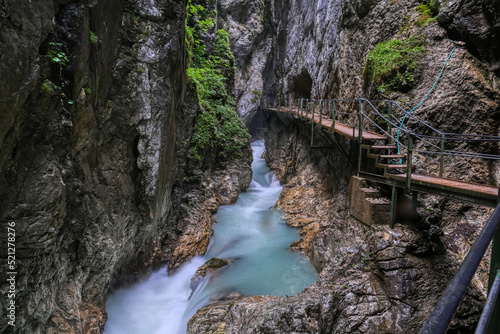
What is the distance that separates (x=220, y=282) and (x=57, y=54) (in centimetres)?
625

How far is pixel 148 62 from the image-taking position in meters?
5.58

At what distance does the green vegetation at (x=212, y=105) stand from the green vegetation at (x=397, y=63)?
700 cm

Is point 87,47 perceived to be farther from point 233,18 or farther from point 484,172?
point 233,18

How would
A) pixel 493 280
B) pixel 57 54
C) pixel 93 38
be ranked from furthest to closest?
1. pixel 93 38
2. pixel 57 54
3. pixel 493 280

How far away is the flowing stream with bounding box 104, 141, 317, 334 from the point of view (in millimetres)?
6285

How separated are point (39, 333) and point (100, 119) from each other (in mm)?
3553

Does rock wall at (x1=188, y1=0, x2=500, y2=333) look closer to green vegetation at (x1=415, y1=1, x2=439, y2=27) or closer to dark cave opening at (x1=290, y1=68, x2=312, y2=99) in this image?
green vegetation at (x1=415, y1=1, x2=439, y2=27)

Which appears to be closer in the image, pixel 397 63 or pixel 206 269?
pixel 397 63

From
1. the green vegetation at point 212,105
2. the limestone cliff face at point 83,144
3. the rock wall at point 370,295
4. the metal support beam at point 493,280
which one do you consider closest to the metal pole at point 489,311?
the metal support beam at point 493,280

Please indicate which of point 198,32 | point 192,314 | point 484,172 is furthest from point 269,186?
point 484,172

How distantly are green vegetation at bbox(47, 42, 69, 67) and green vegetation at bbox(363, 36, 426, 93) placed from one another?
22.4 ft

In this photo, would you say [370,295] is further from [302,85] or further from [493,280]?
[302,85]

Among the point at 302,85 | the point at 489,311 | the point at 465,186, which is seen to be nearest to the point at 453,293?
the point at 489,311

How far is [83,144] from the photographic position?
14.6 feet
